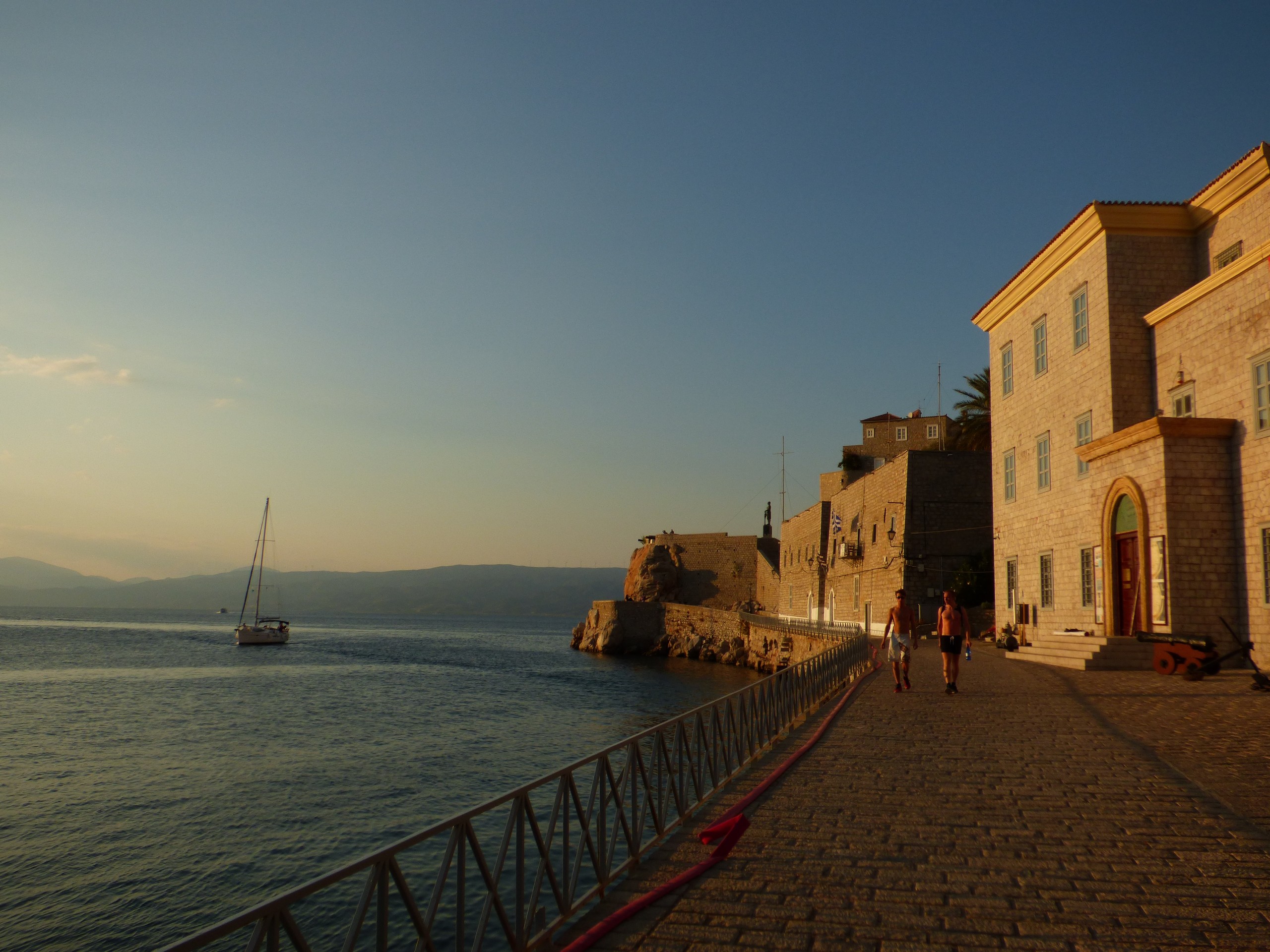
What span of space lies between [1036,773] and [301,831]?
12.2 metres

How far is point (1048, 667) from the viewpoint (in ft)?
65.4

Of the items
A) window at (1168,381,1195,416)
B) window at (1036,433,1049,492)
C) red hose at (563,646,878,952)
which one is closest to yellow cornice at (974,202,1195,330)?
window at (1168,381,1195,416)

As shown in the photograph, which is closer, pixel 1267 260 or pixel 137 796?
pixel 1267 260

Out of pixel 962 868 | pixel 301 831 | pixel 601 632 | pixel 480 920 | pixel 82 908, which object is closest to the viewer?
pixel 480 920

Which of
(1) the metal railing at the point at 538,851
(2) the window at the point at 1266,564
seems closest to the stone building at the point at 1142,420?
(2) the window at the point at 1266,564

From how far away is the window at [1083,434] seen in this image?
21.4 metres

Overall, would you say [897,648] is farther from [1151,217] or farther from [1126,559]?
[1151,217]

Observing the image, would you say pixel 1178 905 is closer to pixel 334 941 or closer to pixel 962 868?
pixel 962 868

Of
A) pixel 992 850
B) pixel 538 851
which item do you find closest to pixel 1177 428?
pixel 992 850

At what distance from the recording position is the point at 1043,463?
24.2 m

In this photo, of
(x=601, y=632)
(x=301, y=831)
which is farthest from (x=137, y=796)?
(x=601, y=632)

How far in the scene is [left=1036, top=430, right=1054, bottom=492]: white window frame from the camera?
23688 millimetres

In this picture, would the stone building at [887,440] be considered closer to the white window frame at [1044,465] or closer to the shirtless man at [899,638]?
the white window frame at [1044,465]

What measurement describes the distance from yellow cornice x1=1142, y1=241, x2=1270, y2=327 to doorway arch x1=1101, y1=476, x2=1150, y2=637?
4037 mm
